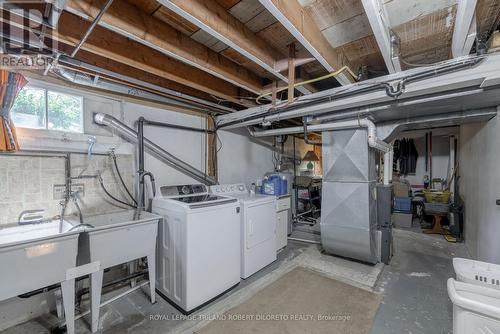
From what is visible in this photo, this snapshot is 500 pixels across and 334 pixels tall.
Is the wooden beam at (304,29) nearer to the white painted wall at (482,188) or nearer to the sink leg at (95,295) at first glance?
the white painted wall at (482,188)

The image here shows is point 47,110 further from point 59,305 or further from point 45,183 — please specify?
point 59,305

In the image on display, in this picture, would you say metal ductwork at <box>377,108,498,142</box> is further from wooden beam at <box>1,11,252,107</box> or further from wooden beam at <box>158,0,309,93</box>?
wooden beam at <box>1,11,252,107</box>

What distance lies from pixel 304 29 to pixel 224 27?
551 millimetres

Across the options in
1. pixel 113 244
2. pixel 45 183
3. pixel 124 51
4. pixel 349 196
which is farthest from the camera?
pixel 349 196

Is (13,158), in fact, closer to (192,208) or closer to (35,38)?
(35,38)

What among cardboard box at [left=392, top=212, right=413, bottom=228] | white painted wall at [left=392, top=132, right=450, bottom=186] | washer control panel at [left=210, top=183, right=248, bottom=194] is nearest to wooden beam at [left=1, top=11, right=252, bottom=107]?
washer control panel at [left=210, top=183, right=248, bottom=194]

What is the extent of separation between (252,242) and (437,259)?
280cm

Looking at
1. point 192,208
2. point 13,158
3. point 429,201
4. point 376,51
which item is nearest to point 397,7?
point 376,51

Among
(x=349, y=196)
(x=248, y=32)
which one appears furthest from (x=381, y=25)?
(x=349, y=196)

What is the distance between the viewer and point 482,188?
2.83 metres

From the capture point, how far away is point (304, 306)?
223 cm

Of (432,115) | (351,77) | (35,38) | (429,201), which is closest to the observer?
(35,38)

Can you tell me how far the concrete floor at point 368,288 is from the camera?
1.95 meters

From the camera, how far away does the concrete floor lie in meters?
1.95
